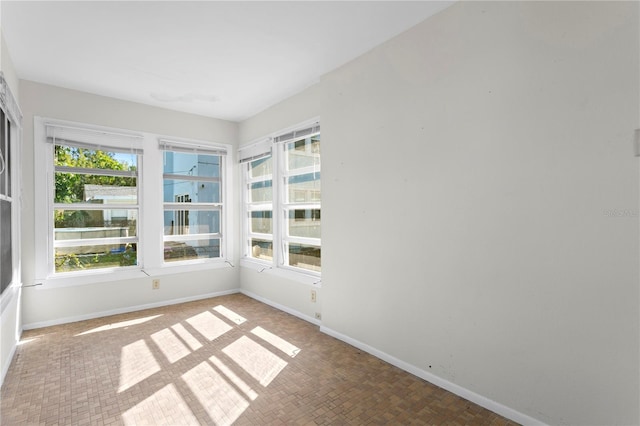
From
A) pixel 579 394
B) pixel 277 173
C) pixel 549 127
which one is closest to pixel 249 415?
pixel 579 394

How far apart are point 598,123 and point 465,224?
890 mm

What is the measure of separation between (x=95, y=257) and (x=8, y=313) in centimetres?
125

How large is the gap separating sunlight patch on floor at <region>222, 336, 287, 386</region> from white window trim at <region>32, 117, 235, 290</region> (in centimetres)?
191

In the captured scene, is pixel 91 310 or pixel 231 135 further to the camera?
pixel 231 135

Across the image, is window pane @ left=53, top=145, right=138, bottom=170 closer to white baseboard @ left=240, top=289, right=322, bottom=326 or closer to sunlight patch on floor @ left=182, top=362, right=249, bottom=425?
white baseboard @ left=240, top=289, right=322, bottom=326

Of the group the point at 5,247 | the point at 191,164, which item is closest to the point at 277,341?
the point at 5,247

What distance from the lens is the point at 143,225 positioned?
4.19 meters

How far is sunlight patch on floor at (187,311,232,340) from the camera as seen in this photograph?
10.9 feet

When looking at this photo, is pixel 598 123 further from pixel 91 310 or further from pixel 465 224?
pixel 91 310

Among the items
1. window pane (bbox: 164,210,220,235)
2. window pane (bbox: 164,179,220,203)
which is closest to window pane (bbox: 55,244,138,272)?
window pane (bbox: 164,210,220,235)

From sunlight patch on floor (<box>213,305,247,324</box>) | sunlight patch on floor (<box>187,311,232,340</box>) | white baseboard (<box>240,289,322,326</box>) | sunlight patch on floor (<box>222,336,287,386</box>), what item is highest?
white baseboard (<box>240,289,322,326</box>)

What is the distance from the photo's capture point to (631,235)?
1.56 m

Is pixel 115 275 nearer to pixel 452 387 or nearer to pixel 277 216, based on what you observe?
pixel 277 216

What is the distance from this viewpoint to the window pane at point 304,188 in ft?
12.1
